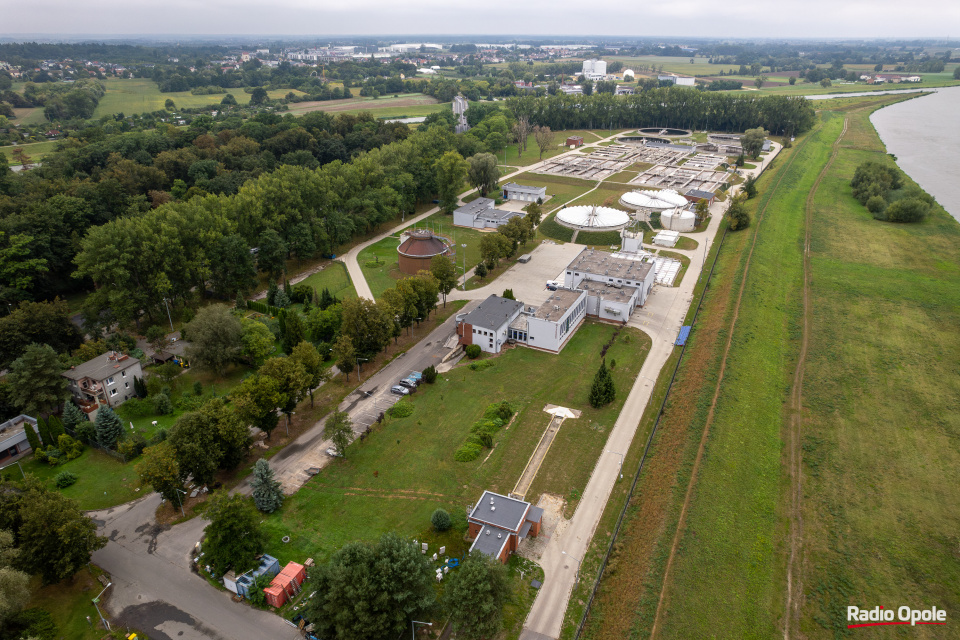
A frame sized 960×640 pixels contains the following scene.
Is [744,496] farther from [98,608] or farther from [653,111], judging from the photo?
[653,111]

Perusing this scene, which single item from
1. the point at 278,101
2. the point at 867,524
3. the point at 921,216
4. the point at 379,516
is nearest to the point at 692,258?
the point at 921,216

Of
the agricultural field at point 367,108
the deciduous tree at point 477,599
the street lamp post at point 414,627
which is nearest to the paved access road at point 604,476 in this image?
the deciduous tree at point 477,599

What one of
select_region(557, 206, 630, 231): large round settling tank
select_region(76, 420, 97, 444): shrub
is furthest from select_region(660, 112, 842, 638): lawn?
select_region(76, 420, 97, 444): shrub

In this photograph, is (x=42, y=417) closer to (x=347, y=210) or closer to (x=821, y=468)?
(x=347, y=210)

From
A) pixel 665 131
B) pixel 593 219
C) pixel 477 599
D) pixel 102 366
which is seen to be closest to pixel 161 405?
pixel 102 366

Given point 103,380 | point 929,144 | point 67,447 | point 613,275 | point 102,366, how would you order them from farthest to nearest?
point 929,144 < point 613,275 < point 102,366 < point 103,380 < point 67,447

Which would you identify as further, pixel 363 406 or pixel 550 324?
pixel 550 324
